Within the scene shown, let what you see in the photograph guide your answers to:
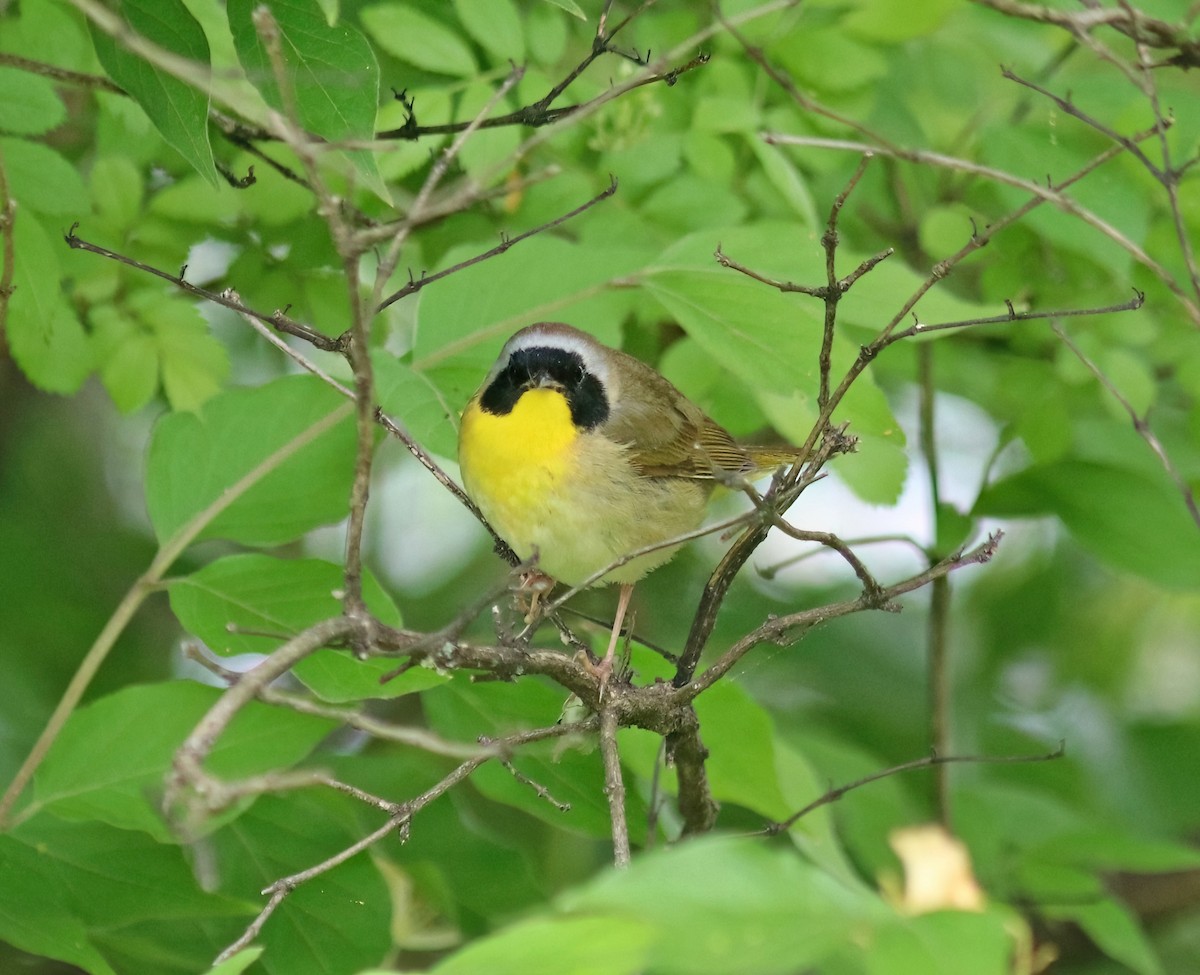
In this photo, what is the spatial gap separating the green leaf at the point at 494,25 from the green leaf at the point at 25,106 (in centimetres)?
88

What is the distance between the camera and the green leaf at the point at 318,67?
2.28 m

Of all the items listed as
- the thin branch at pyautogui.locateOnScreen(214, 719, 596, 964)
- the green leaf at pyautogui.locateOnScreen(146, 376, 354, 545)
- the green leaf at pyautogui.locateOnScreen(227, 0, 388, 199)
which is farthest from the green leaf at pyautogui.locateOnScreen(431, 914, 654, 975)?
the green leaf at pyautogui.locateOnScreen(146, 376, 354, 545)

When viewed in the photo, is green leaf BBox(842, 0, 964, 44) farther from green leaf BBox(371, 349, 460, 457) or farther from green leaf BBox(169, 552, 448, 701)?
green leaf BBox(169, 552, 448, 701)

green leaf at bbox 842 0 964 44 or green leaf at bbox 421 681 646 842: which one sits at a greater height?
green leaf at bbox 842 0 964 44

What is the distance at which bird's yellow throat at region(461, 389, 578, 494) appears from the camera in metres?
3.24

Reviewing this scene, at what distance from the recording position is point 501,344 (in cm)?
304

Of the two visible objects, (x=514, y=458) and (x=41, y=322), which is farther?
(x=514, y=458)

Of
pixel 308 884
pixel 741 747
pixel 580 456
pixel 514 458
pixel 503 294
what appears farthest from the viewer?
pixel 580 456

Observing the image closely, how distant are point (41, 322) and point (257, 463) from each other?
1.66 feet

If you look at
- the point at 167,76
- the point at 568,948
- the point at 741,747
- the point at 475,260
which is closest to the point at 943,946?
the point at 568,948

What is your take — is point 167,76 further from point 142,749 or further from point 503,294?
point 142,749

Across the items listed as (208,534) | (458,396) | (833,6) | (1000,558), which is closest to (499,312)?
(458,396)

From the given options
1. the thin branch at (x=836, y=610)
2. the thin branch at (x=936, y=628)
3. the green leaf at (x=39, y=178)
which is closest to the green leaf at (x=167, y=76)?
the green leaf at (x=39, y=178)

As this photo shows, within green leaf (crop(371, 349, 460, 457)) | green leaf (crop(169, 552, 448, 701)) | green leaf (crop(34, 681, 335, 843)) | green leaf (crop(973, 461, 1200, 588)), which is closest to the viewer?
green leaf (crop(34, 681, 335, 843))
